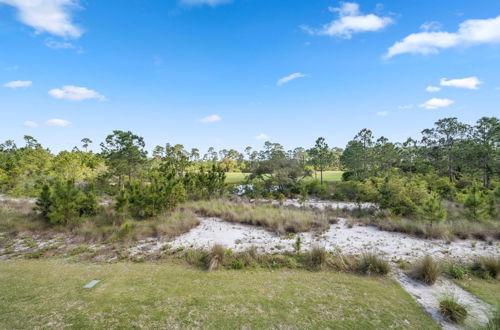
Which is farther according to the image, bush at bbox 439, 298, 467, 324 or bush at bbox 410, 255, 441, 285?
bush at bbox 410, 255, 441, 285

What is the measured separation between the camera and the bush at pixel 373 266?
504 centimetres

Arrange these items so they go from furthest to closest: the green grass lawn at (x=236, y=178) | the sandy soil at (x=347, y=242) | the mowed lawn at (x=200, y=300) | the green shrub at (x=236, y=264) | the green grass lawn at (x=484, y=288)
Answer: the green grass lawn at (x=236, y=178), the sandy soil at (x=347, y=242), the green shrub at (x=236, y=264), the green grass lawn at (x=484, y=288), the mowed lawn at (x=200, y=300)

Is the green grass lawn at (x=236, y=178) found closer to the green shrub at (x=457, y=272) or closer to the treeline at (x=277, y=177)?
the treeline at (x=277, y=177)

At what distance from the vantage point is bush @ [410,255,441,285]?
4.61 meters

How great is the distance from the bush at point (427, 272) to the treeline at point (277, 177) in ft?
18.0

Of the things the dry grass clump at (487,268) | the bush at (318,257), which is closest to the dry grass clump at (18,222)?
the bush at (318,257)

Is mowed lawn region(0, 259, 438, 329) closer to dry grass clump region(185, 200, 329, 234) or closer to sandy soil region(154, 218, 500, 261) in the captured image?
sandy soil region(154, 218, 500, 261)

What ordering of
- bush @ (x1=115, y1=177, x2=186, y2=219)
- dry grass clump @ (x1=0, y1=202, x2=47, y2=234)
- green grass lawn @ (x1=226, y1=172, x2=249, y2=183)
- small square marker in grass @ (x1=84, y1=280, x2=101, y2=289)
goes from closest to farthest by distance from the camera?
1. small square marker in grass @ (x1=84, y1=280, x2=101, y2=289)
2. dry grass clump @ (x1=0, y1=202, x2=47, y2=234)
3. bush @ (x1=115, y1=177, x2=186, y2=219)
4. green grass lawn @ (x1=226, y1=172, x2=249, y2=183)

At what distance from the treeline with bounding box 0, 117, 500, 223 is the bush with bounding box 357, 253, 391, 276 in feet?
19.4

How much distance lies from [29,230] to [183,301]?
390 inches

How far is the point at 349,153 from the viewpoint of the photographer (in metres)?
27.2

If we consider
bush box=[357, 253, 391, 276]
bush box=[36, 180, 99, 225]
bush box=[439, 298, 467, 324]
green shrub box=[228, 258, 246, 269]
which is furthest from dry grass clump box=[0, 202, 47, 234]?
bush box=[439, 298, 467, 324]

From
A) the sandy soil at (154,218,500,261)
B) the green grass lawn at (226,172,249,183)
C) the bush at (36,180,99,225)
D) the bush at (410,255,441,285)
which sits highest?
the bush at (36,180,99,225)

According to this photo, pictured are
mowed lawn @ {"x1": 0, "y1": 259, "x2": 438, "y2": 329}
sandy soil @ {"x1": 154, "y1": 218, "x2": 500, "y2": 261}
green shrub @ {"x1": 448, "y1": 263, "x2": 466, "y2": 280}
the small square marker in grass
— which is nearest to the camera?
mowed lawn @ {"x1": 0, "y1": 259, "x2": 438, "y2": 329}
